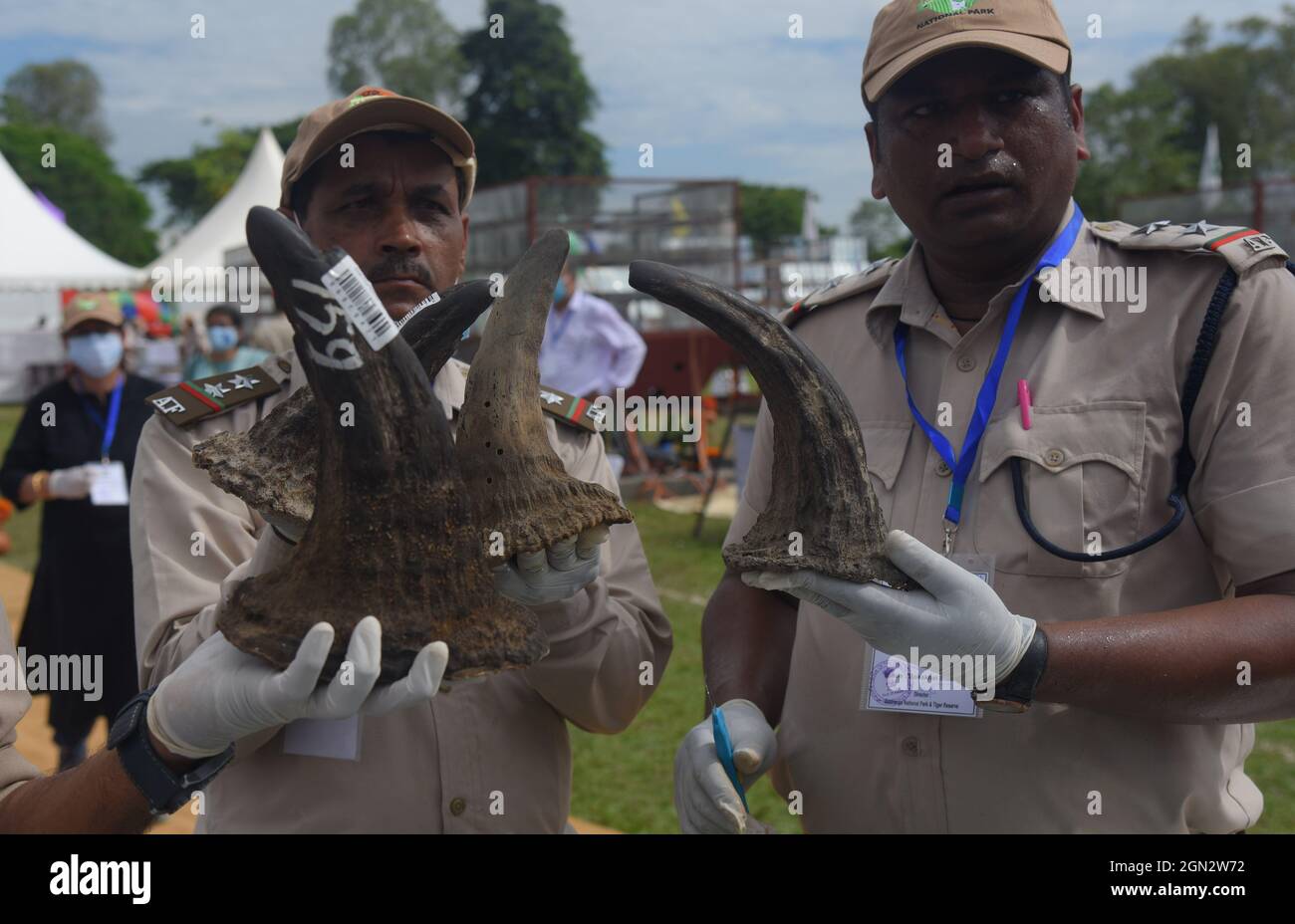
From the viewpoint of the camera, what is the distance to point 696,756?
6.38 feet

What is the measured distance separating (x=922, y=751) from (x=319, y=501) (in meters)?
1.15

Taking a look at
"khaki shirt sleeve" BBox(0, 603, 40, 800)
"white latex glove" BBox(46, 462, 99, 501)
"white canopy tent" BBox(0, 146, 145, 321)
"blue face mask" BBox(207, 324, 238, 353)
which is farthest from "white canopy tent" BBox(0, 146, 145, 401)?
"khaki shirt sleeve" BBox(0, 603, 40, 800)

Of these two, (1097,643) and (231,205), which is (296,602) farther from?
(231,205)

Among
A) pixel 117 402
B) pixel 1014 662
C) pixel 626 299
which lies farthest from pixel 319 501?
pixel 626 299

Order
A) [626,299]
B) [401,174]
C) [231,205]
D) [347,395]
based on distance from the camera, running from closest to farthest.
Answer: [347,395] → [401,174] → [626,299] → [231,205]

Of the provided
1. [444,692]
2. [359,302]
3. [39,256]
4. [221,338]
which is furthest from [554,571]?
[39,256]

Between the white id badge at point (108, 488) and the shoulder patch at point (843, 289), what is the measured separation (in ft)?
13.2

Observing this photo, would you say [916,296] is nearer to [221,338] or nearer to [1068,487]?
[1068,487]

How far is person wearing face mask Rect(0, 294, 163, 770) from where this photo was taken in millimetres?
5098

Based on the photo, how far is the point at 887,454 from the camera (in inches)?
82.7

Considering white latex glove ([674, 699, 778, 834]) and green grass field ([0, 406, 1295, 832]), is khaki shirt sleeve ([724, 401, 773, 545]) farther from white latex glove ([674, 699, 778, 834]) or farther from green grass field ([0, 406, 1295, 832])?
green grass field ([0, 406, 1295, 832])

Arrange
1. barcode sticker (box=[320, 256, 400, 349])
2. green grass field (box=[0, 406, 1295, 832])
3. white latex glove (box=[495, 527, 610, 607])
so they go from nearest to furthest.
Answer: barcode sticker (box=[320, 256, 400, 349]) < white latex glove (box=[495, 527, 610, 607]) < green grass field (box=[0, 406, 1295, 832])

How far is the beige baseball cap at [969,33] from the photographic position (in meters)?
1.90

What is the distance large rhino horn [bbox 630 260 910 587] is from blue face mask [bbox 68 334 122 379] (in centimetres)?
433
